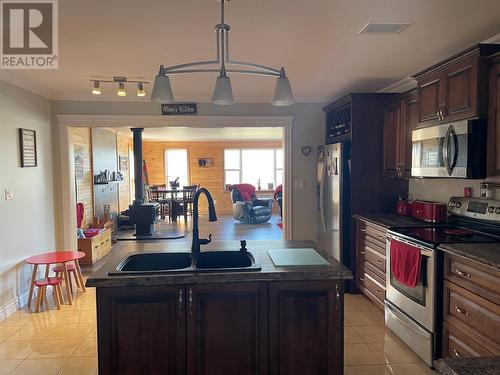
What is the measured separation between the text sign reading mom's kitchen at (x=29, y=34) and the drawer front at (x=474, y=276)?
295cm

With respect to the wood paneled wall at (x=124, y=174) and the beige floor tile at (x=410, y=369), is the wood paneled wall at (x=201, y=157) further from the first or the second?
the beige floor tile at (x=410, y=369)

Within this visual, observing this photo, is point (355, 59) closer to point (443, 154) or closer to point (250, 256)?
point (443, 154)

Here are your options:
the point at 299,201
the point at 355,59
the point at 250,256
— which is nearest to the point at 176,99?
the point at 299,201

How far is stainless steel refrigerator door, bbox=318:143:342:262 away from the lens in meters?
4.15

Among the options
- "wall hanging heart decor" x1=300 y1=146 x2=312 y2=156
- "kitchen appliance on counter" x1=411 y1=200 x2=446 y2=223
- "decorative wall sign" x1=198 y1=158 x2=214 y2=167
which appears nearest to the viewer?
"kitchen appliance on counter" x1=411 y1=200 x2=446 y2=223

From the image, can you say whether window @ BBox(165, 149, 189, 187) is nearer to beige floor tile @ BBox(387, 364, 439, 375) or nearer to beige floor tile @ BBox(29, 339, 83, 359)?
beige floor tile @ BBox(29, 339, 83, 359)

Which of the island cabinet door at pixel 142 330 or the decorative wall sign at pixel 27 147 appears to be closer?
the island cabinet door at pixel 142 330

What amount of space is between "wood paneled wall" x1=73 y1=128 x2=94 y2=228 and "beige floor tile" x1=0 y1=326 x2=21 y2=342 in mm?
2831

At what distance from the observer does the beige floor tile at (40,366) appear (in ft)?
8.52

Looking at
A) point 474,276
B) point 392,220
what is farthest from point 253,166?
point 474,276

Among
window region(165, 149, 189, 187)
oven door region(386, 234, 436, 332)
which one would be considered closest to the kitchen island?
oven door region(386, 234, 436, 332)

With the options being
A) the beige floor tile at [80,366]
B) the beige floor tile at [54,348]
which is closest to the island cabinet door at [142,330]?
the beige floor tile at [80,366]

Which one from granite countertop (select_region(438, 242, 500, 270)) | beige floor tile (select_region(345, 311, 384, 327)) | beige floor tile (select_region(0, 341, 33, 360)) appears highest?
granite countertop (select_region(438, 242, 500, 270))

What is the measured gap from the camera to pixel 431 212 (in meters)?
3.43
